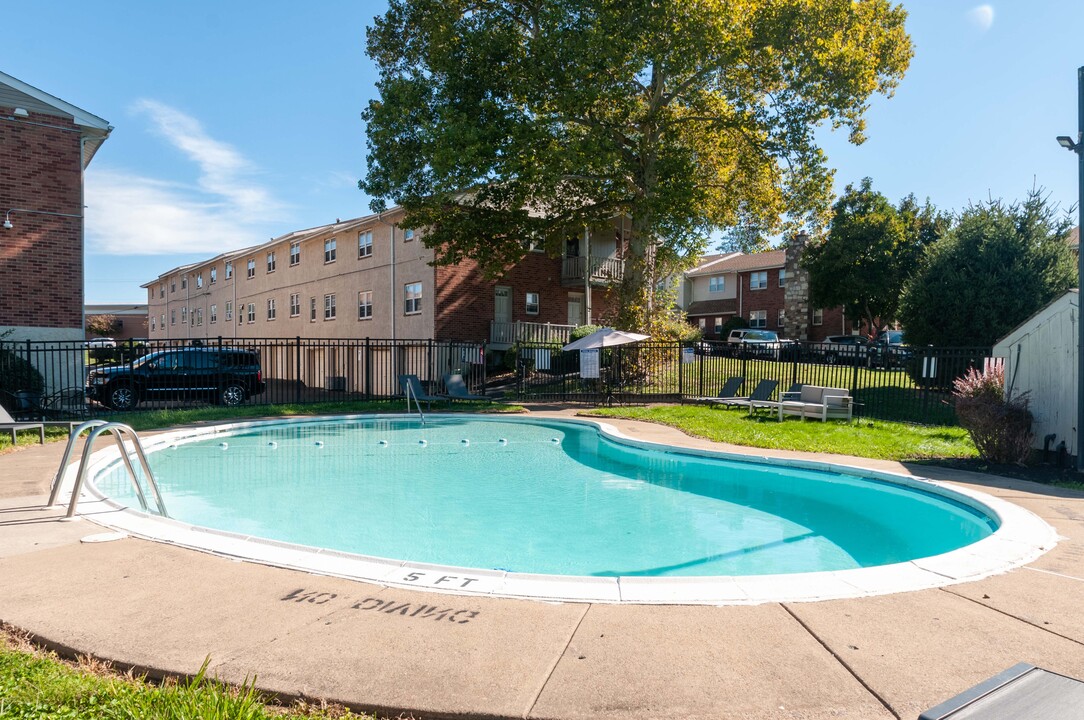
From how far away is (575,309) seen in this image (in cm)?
3081

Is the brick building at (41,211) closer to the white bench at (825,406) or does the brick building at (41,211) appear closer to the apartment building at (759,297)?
the white bench at (825,406)

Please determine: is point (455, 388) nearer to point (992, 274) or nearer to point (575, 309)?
point (575, 309)

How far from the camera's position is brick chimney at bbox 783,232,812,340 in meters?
41.9

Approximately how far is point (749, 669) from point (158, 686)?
2.79 m

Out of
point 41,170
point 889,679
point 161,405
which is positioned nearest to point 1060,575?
point 889,679

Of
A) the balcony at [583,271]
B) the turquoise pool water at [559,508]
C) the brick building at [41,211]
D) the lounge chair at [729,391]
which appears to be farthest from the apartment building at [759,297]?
the brick building at [41,211]

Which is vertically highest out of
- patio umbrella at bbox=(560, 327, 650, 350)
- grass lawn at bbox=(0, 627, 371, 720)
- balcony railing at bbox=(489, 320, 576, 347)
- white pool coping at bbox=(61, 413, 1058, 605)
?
balcony railing at bbox=(489, 320, 576, 347)

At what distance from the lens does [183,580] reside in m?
4.29

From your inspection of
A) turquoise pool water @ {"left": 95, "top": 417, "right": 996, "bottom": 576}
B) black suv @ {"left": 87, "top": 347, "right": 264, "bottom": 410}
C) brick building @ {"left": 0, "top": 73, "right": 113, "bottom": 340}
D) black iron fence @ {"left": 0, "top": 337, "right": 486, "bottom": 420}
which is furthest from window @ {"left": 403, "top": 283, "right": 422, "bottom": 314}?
turquoise pool water @ {"left": 95, "top": 417, "right": 996, "bottom": 576}

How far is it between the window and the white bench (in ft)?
52.5

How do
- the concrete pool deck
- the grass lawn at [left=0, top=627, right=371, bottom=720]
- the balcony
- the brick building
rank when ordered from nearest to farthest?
the grass lawn at [left=0, top=627, right=371, bottom=720] < the concrete pool deck < the brick building < the balcony

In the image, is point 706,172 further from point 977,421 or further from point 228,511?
point 228,511

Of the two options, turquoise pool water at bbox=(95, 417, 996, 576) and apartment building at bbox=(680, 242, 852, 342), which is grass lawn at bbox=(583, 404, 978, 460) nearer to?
turquoise pool water at bbox=(95, 417, 996, 576)

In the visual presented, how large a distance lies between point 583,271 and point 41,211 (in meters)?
19.3
